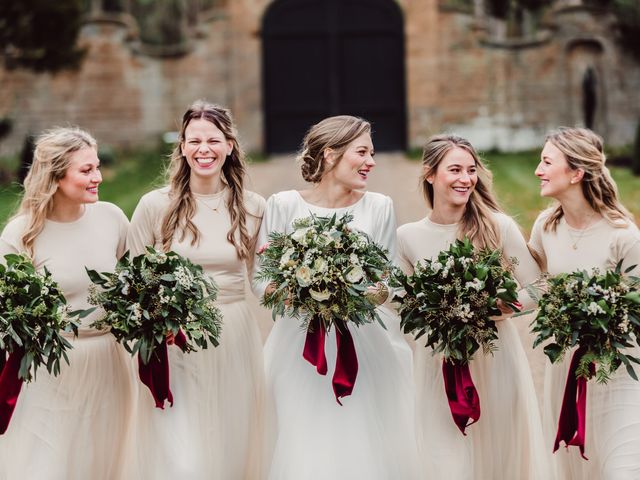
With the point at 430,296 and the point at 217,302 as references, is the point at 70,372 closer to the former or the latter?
the point at 217,302

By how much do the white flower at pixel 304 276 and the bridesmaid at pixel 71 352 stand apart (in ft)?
4.03

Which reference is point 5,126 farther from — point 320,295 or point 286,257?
point 320,295

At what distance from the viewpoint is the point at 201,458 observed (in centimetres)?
553

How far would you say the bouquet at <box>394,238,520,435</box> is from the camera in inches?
208

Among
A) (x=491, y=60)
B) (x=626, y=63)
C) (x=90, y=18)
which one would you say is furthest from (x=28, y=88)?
(x=626, y=63)

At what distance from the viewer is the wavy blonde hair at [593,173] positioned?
18.5ft

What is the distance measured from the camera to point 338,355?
5516 millimetres

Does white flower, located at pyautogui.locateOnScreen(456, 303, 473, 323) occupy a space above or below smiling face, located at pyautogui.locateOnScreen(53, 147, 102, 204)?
below

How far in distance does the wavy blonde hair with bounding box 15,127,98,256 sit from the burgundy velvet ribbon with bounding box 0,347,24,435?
0.63 meters

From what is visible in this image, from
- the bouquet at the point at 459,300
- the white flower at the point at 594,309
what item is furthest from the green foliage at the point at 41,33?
the white flower at the point at 594,309

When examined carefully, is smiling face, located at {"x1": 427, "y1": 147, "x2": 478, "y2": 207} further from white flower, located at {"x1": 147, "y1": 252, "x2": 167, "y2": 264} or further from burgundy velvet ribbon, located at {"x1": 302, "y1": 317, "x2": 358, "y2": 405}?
white flower, located at {"x1": 147, "y1": 252, "x2": 167, "y2": 264}

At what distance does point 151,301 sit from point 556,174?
93.3 inches

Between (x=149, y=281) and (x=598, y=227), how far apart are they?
8.21ft

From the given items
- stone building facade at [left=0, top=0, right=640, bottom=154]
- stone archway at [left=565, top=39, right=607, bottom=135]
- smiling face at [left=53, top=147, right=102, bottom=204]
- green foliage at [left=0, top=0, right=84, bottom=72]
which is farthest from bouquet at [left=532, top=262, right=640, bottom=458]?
stone archway at [left=565, top=39, right=607, bottom=135]
